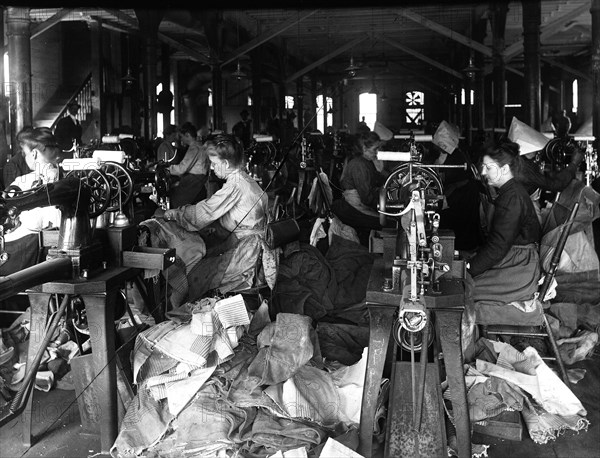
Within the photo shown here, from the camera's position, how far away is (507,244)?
335 cm

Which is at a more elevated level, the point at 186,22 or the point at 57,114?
the point at 186,22

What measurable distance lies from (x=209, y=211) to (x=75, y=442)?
148 cm

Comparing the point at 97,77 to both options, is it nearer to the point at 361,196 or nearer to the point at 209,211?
the point at 361,196

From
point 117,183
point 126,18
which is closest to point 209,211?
point 117,183

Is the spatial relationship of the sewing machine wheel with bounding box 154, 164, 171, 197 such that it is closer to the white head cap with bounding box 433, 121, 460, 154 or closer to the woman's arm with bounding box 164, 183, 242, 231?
the woman's arm with bounding box 164, 183, 242, 231

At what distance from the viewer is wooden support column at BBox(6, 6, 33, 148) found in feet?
24.6

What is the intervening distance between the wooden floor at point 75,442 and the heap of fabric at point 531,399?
2.0 inches

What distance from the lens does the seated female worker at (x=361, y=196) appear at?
5.52 metres

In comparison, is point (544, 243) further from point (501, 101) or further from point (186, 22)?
point (186, 22)

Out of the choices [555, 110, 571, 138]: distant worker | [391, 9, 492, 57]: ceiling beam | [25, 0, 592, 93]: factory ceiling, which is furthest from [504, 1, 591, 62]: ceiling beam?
[555, 110, 571, 138]: distant worker

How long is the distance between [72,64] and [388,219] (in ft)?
34.4

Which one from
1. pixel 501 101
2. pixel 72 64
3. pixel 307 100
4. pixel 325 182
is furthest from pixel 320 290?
pixel 307 100

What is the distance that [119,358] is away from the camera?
9.67ft

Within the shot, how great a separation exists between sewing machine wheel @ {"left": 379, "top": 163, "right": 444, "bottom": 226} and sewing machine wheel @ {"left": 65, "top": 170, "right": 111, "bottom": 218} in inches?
46.6
